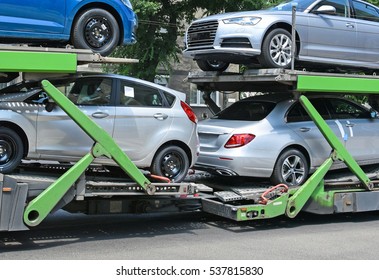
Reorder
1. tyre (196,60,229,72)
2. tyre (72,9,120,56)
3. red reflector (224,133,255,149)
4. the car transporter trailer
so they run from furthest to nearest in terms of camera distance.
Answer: tyre (196,60,229,72) → red reflector (224,133,255,149) → tyre (72,9,120,56) → the car transporter trailer

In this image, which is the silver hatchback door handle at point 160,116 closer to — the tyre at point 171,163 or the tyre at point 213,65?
the tyre at point 171,163

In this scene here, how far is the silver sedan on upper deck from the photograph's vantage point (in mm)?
8633

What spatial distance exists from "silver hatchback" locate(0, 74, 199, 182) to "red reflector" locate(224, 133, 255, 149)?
2.08 feet

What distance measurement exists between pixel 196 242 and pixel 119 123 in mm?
1936

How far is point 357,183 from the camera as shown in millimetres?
9117

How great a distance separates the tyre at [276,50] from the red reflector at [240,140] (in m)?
1.21

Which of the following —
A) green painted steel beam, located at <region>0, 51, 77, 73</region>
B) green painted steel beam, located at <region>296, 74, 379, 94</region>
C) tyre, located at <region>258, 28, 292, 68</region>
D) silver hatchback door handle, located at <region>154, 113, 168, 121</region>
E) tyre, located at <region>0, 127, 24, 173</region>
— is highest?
tyre, located at <region>258, 28, 292, 68</region>

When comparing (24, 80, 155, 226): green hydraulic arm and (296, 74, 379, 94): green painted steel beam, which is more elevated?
(296, 74, 379, 94): green painted steel beam

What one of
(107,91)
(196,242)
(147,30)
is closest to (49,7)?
(107,91)

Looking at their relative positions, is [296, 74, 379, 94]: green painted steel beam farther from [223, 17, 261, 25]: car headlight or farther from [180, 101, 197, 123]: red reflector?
[180, 101, 197, 123]: red reflector

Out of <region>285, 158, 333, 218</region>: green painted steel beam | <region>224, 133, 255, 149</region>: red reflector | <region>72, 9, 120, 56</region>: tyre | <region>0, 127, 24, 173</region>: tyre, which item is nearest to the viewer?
<region>0, 127, 24, 173</region>: tyre

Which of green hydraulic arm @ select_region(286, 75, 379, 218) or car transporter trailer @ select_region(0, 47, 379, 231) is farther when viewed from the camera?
green hydraulic arm @ select_region(286, 75, 379, 218)

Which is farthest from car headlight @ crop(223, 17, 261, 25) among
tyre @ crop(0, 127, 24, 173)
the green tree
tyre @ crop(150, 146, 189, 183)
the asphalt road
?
the green tree
